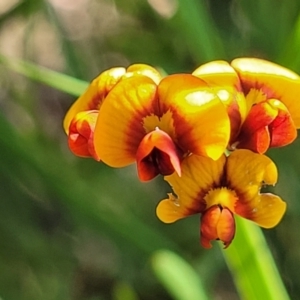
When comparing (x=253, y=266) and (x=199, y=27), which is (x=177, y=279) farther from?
(x=199, y=27)

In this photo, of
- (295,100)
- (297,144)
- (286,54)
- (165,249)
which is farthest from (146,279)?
(295,100)

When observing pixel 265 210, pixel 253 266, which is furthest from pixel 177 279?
pixel 265 210

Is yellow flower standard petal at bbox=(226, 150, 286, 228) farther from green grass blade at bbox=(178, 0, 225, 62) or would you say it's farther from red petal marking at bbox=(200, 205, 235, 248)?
green grass blade at bbox=(178, 0, 225, 62)

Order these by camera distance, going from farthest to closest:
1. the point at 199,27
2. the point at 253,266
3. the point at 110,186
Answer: the point at 110,186
the point at 199,27
the point at 253,266

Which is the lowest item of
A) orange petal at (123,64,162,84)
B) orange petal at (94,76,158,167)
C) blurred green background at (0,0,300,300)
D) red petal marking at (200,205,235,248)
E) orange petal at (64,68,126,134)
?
red petal marking at (200,205,235,248)

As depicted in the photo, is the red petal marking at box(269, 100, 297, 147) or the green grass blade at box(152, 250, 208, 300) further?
the green grass blade at box(152, 250, 208, 300)

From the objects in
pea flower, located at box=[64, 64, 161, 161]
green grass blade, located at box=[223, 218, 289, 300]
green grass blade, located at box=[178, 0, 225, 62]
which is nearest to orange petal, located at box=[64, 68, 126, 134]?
pea flower, located at box=[64, 64, 161, 161]

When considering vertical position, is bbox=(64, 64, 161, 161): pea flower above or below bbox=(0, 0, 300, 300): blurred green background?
below

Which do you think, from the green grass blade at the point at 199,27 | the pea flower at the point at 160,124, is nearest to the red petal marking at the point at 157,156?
the pea flower at the point at 160,124
